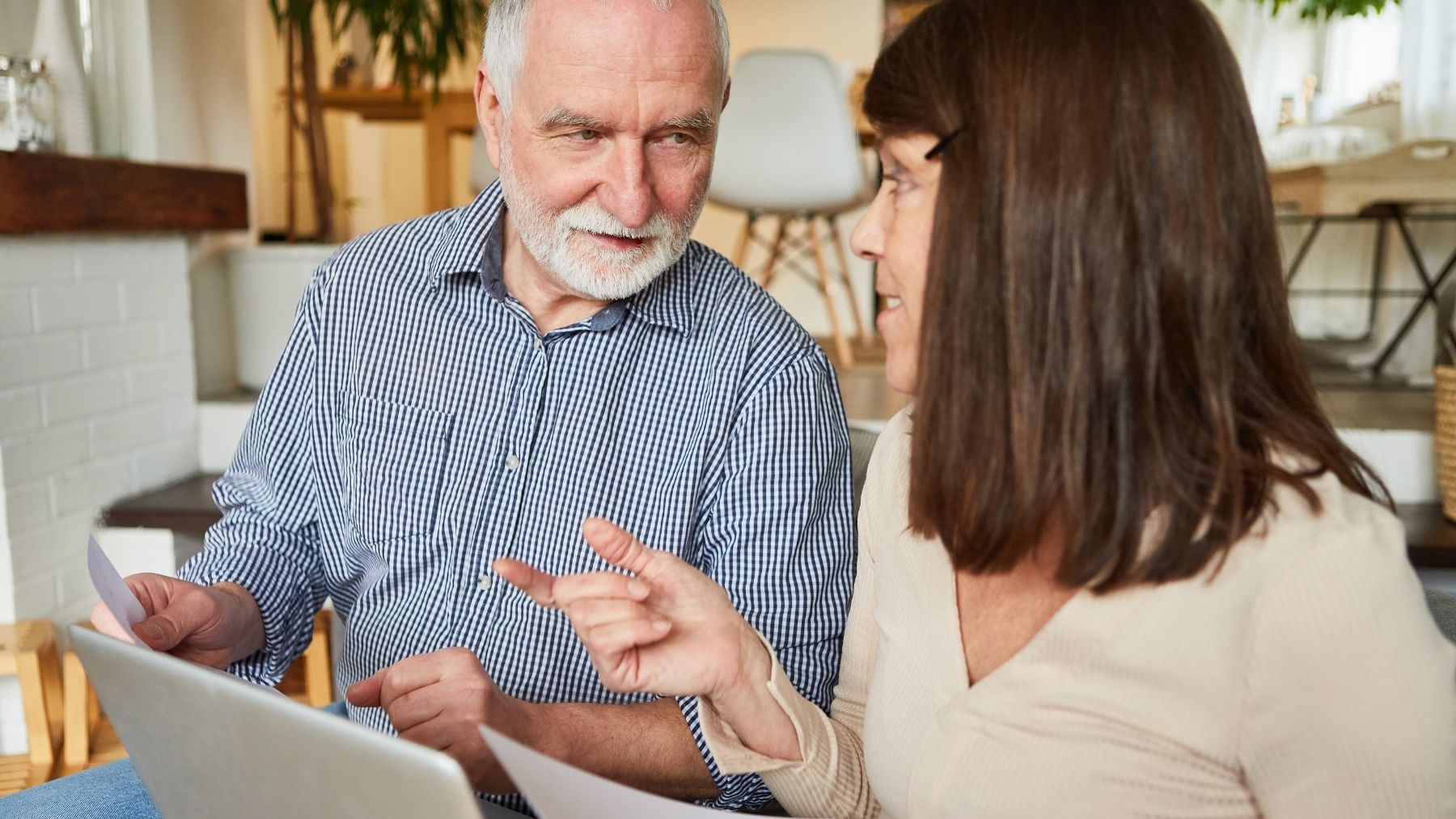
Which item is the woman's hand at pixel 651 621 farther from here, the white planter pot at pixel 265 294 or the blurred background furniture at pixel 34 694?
the white planter pot at pixel 265 294

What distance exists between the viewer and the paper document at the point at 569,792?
59cm

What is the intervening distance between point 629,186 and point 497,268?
235mm

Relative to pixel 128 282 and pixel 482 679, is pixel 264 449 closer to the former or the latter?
pixel 482 679

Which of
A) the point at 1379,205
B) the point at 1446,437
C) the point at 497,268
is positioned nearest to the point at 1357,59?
the point at 1379,205

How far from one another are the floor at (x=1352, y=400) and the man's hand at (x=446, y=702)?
1.38 m

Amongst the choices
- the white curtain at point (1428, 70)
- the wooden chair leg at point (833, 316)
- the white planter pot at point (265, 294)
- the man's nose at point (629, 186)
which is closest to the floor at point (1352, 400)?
the wooden chair leg at point (833, 316)

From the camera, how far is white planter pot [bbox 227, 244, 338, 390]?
2.61 metres

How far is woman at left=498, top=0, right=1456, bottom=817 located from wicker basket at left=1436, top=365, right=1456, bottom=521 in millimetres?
1410

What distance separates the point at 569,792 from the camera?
2.11ft

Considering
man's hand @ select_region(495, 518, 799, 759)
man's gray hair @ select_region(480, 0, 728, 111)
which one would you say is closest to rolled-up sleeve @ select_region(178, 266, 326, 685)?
man's gray hair @ select_region(480, 0, 728, 111)

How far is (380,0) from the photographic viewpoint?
2.96 m

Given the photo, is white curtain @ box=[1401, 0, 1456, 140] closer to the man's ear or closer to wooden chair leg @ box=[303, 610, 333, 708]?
the man's ear

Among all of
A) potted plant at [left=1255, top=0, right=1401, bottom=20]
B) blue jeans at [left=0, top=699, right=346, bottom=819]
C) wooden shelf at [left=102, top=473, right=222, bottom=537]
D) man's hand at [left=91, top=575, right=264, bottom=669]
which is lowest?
wooden shelf at [left=102, top=473, right=222, bottom=537]

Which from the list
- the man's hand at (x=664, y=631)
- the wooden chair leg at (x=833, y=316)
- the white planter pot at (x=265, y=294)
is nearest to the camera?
the man's hand at (x=664, y=631)
